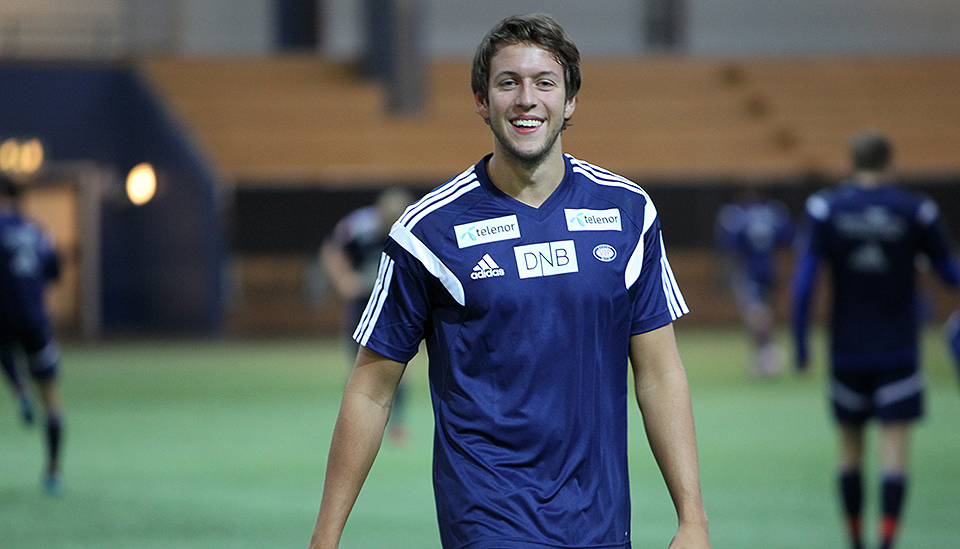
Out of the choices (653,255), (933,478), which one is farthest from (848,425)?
(653,255)

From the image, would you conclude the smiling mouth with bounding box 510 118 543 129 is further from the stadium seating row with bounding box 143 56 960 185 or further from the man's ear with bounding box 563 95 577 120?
the stadium seating row with bounding box 143 56 960 185

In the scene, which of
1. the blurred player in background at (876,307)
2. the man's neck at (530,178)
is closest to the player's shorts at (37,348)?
the blurred player in background at (876,307)

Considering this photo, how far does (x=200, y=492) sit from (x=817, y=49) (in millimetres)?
25770

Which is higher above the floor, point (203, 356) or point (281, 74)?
point (281, 74)

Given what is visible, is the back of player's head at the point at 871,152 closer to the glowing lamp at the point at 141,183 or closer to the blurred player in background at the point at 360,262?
the blurred player in background at the point at 360,262

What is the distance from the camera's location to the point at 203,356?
66.3 feet

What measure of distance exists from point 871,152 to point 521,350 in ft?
13.0

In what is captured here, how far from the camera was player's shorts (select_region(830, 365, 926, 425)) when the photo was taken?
250 inches

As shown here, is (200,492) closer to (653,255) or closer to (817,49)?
(653,255)

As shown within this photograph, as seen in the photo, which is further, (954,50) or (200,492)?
(954,50)

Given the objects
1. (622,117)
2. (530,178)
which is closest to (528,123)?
(530,178)

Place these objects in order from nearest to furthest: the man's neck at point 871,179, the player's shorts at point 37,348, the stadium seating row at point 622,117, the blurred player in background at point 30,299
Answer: the man's neck at point 871,179, the blurred player in background at point 30,299, the player's shorts at point 37,348, the stadium seating row at point 622,117

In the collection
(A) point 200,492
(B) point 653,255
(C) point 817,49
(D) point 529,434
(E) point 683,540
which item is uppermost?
(C) point 817,49

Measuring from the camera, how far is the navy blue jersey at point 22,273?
362 inches
